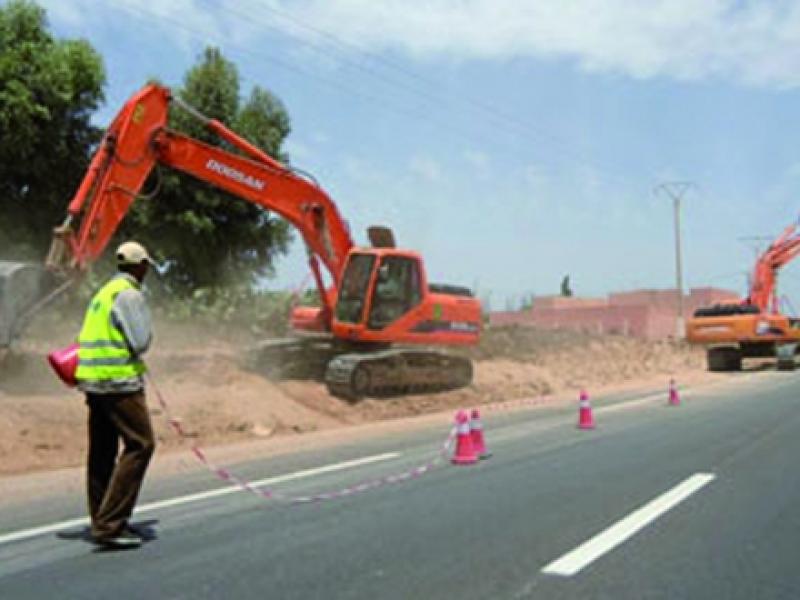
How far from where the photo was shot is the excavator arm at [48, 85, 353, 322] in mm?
14094

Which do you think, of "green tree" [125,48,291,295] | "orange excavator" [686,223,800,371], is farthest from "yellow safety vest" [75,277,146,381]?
"orange excavator" [686,223,800,371]

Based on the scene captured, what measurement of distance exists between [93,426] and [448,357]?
14.0 m

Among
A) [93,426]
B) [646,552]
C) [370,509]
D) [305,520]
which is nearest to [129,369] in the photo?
[93,426]

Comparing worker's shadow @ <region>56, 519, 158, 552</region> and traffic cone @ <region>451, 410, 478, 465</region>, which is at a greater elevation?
traffic cone @ <region>451, 410, 478, 465</region>

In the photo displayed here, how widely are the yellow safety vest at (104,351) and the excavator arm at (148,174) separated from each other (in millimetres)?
7647

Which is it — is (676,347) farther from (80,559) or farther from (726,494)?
(80,559)

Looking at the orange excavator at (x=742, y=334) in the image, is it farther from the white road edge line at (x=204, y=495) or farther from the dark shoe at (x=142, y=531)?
the dark shoe at (x=142, y=531)

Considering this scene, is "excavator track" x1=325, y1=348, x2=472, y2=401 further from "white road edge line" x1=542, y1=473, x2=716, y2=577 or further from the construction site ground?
"white road edge line" x1=542, y1=473, x2=716, y2=577

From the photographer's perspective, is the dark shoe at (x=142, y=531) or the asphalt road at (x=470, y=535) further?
the dark shoe at (x=142, y=531)

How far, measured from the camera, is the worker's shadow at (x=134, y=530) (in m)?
6.87

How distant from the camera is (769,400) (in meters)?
19.5

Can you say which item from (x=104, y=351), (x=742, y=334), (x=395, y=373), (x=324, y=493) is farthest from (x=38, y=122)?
(x=742, y=334)

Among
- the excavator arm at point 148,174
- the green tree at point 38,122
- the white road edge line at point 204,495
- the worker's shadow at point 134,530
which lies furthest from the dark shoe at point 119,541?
the green tree at point 38,122

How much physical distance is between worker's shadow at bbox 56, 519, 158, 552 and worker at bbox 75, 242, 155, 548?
0.27m
